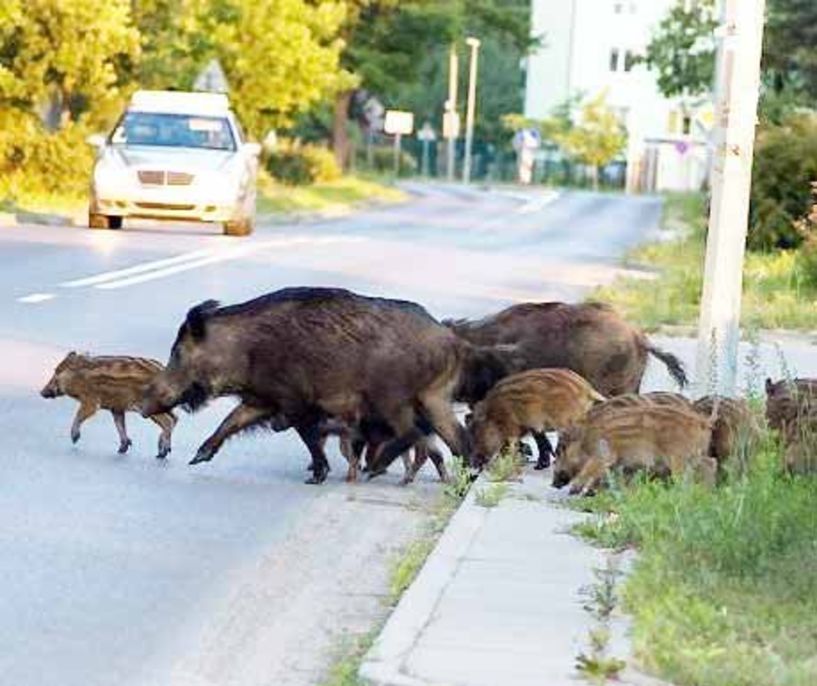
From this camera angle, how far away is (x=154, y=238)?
3422 centimetres

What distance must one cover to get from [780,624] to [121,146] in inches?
1155

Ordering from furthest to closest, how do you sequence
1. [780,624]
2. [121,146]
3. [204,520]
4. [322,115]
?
[322,115], [121,146], [204,520], [780,624]

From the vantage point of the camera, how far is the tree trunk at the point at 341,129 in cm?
7950

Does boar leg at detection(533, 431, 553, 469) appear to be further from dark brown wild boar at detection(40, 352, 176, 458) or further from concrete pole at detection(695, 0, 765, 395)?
dark brown wild boar at detection(40, 352, 176, 458)

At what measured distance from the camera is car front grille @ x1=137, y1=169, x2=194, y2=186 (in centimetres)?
3550

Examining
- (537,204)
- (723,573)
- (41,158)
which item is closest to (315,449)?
(723,573)

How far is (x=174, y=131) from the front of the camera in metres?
37.1

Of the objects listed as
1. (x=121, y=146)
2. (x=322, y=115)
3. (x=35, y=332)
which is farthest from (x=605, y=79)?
(x=35, y=332)

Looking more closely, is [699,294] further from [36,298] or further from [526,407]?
[526,407]

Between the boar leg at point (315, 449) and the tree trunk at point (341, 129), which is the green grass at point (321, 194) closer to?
the tree trunk at point (341, 129)

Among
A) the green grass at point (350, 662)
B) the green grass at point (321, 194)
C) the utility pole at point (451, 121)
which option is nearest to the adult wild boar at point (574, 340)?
the green grass at point (350, 662)

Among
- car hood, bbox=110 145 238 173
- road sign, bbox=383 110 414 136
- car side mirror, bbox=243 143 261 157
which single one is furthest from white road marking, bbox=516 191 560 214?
car hood, bbox=110 145 238 173

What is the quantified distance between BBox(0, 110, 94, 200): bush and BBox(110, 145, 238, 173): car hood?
6.34 meters

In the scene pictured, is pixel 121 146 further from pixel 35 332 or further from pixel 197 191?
pixel 35 332
